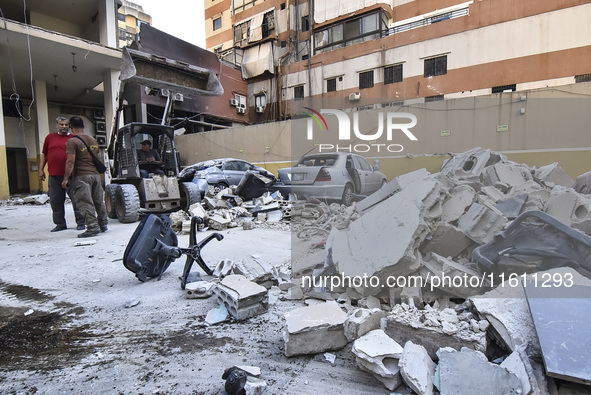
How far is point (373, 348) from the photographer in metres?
1.80

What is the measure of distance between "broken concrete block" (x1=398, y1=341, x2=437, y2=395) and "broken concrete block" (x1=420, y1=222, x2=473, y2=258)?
4.29 feet

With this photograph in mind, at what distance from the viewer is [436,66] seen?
17.5m

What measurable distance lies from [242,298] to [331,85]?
21113 millimetres

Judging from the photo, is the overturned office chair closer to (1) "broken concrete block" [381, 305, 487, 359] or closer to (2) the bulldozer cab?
(1) "broken concrete block" [381, 305, 487, 359]

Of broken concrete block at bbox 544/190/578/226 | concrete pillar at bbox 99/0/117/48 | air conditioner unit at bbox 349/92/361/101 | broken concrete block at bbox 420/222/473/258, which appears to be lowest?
broken concrete block at bbox 420/222/473/258

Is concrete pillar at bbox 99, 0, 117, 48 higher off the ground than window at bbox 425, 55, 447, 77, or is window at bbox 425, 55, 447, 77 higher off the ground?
concrete pillar at bbox 99, 0, 117, 48

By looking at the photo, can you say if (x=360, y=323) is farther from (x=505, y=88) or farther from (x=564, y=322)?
(x=505, y=88)

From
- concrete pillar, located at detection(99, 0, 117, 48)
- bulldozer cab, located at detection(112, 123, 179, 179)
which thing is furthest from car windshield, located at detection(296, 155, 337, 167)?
concrete pillar, located at detection(99, 0, 117, 48)

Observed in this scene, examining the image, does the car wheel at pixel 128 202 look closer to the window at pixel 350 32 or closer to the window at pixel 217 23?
the window at pixel 350 32

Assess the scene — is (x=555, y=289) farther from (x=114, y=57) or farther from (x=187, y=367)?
(x=114, y=57)

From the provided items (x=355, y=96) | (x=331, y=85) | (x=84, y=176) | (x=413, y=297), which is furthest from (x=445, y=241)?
(x=331, y=85)

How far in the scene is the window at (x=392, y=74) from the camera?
61.3ft

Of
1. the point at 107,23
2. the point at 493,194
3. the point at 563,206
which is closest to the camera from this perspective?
the point at 563,206

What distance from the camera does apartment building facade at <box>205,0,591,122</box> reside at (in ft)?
48.9
